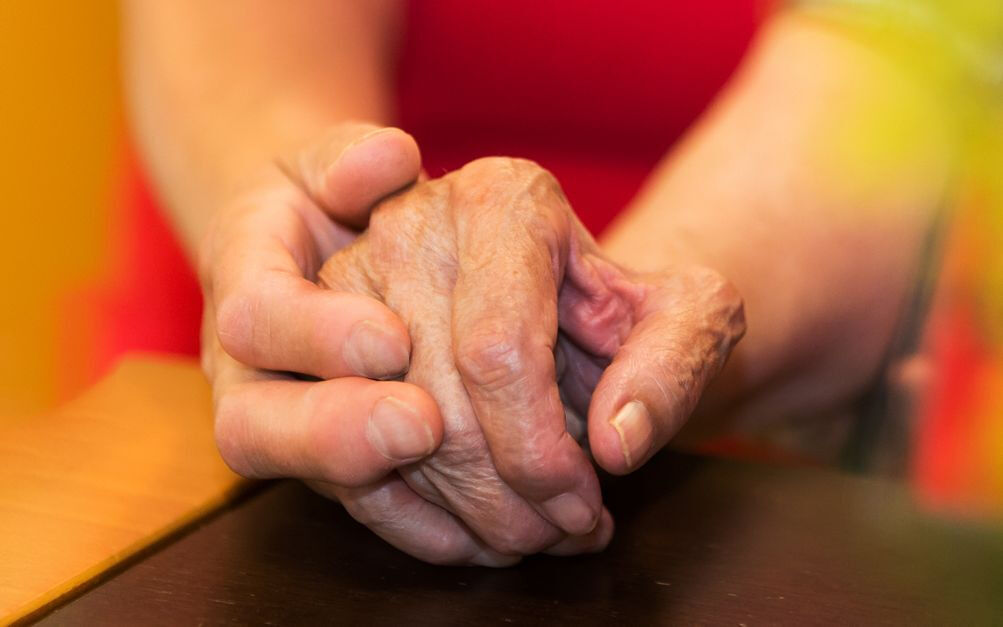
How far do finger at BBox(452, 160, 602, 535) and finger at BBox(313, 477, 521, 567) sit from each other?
44 millimetres

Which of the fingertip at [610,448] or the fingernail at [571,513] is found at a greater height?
the fingertip at [610,448]

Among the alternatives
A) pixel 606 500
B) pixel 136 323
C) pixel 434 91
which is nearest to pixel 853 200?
pixel 606 500

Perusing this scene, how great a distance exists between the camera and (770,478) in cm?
65

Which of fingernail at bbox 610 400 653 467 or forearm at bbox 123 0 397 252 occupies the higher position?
forearm at bbox 123 0 397 252

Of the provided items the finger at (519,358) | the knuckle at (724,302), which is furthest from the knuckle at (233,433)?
the knuckle at (724,302)

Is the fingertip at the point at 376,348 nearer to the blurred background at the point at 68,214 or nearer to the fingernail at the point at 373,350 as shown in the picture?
the fingernail at the point at 373,350

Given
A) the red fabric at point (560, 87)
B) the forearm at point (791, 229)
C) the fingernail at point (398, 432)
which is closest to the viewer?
the fingernail at point (398, 432)

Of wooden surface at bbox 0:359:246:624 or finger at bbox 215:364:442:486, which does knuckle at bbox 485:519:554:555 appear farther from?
wooden surface at bbox 0:359:246:624

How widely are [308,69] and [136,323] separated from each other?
54 cm

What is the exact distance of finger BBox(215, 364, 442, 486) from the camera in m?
0.43

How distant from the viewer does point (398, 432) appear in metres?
0.43

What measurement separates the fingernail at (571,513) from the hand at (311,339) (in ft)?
0.17

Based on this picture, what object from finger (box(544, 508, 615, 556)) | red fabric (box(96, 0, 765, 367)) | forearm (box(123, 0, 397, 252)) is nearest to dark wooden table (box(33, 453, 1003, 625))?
finger (box(544, 508, 615, 556))

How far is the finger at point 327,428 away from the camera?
431 millimetres
